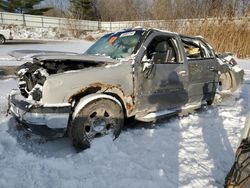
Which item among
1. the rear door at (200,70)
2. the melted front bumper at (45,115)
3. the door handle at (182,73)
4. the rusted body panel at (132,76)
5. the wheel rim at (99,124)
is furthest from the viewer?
the rear door at (200,70)

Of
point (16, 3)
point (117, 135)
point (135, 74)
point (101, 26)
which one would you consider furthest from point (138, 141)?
point (16, 3)

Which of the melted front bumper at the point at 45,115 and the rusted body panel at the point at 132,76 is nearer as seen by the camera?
the melted front bumper at the point at 45,115

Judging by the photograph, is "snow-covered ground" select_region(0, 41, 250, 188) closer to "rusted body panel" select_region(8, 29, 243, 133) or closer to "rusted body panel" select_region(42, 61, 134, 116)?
"rusted body panel" select_region(8, 29, 243, 133)

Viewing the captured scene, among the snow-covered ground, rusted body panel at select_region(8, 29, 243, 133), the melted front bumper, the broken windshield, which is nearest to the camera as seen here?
the snow-covered ground

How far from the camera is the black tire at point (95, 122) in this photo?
3.83 metres

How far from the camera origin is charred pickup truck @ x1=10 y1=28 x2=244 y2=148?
146 inches

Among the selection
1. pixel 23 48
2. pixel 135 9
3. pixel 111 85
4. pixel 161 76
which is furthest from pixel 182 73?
pixel 135 9

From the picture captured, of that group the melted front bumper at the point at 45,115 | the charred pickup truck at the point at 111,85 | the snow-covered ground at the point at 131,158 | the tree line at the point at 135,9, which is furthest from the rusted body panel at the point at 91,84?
the tree line at the point at 135,9

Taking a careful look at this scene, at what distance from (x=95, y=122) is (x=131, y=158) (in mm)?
738

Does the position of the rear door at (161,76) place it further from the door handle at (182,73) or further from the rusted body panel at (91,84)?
the rusted body panel at (91,84)

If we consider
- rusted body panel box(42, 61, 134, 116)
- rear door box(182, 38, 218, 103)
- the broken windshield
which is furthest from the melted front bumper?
rear door box(182, 38, 218, 103)

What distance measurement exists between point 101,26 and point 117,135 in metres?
40.7

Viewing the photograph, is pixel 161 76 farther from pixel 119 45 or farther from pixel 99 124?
pixel 99 124

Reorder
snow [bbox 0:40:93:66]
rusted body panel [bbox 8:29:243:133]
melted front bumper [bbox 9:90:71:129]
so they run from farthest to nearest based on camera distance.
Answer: snow [bbox 0:40:93:66]
rusted body panel [bbox 8:29:243:133]
melted front bumper [bbox 9:90:71:129]
